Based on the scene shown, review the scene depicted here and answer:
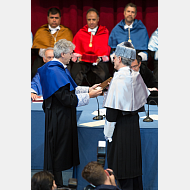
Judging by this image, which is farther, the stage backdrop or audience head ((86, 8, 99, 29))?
the stage backdrop

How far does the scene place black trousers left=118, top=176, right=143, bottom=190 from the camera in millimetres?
2781

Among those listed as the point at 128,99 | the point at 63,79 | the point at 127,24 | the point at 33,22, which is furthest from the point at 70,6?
the point at 128,99

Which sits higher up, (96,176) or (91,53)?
(91,53)

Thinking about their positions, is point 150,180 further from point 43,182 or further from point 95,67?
point 95,67

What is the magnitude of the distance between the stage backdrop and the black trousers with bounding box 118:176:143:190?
5101 mm

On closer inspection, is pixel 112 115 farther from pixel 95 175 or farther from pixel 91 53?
pixel 91 53

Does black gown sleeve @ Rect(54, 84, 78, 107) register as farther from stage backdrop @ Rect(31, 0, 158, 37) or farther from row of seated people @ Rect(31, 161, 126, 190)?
stage backdrop @ Rect(31, 0, 158, 37)

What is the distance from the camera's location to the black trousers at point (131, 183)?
109 inches

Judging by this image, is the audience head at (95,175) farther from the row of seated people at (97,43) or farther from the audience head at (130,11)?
Result: the audience head at (130,11)

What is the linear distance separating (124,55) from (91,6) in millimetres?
5008

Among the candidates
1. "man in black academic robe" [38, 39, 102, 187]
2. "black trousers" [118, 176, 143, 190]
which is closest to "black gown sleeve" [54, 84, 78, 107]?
"man in black academic robe" [38, 39, 102, 187]

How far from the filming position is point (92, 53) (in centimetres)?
622

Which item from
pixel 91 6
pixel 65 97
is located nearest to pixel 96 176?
pixel 65 97

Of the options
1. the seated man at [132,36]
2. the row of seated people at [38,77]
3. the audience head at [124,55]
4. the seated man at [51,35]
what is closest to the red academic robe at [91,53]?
the seated man at [132,36]
